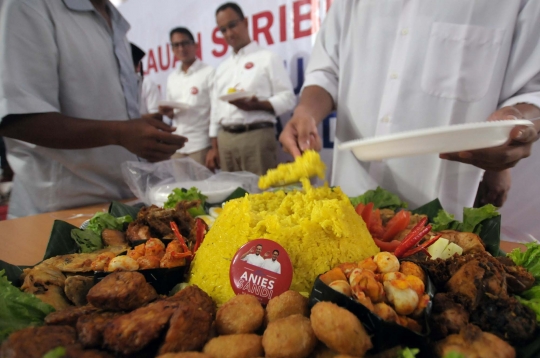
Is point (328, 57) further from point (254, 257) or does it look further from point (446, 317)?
point (446, 317)

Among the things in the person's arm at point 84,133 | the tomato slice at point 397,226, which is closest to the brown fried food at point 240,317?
the tomato slice at point 397,226

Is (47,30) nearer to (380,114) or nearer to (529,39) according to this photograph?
(380,114)

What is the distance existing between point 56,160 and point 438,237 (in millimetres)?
3652

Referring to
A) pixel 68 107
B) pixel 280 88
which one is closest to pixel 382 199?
pixel 68 107

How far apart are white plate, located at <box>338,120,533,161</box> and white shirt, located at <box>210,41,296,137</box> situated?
4.49m

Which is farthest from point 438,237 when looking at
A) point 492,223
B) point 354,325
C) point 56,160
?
point 56,160

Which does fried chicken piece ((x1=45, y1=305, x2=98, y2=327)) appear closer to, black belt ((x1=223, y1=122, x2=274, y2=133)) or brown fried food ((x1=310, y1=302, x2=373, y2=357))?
brown fried food ((x1=310, y1=302, x2=373, y2=357))

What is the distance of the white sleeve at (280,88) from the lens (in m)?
6.17

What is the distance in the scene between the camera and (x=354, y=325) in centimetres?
121

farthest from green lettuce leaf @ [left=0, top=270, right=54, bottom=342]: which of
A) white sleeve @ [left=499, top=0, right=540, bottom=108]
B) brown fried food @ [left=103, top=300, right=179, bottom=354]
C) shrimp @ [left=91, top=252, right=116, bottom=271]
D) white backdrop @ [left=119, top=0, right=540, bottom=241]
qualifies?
white backdrop @ [left=119, top=0, right=540, bottom=241]

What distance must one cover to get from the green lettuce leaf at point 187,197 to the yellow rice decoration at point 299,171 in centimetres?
108

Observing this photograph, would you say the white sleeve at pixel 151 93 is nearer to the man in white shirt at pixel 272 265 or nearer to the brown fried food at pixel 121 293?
the brown fried food at pixel 121 293

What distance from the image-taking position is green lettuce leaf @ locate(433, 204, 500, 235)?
2480 millimetres

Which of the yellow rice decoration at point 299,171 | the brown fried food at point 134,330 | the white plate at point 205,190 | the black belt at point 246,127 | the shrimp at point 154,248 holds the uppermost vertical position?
the yellow rice decoration at point 299,171
